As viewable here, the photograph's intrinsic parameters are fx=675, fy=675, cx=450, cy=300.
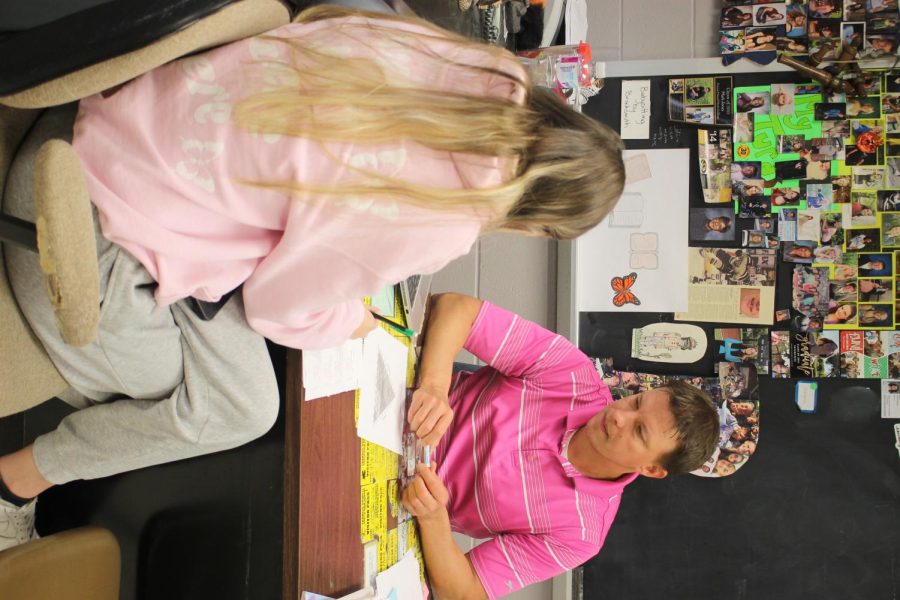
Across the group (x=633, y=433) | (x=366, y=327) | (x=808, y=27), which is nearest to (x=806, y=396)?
(x=633, y=433)

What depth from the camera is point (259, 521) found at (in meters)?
1.06

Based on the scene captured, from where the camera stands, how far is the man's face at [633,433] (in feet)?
5.18

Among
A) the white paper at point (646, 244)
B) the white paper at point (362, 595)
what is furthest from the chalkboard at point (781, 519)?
the white paper at point (362, 595)

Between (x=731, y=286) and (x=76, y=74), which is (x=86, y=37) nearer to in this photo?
(x=76, y=74)

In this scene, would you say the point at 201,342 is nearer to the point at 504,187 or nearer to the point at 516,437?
the point at 504,187

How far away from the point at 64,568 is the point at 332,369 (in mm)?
523

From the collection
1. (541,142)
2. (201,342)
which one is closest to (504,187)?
(541,142)

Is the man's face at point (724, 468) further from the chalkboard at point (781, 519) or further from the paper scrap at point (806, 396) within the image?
the paper scrap at point (806, 396)

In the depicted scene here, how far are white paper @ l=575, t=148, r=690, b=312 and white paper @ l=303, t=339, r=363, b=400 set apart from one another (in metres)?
1.35

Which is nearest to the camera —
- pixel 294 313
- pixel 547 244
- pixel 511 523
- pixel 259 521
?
pixel 294 313

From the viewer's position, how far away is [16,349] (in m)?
0.84

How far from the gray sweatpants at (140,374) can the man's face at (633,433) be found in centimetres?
86

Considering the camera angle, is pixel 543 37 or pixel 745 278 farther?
pixel 543 37

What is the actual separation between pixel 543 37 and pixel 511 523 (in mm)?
1632
